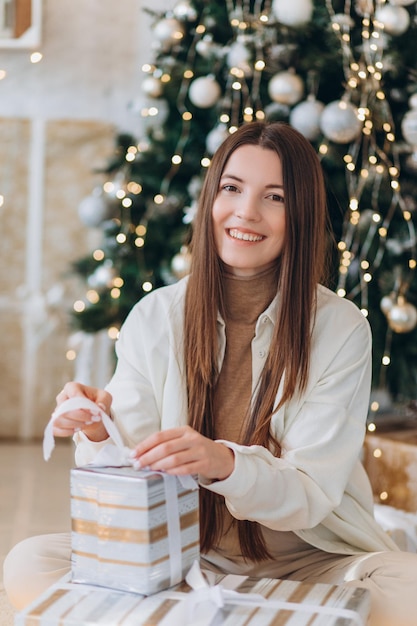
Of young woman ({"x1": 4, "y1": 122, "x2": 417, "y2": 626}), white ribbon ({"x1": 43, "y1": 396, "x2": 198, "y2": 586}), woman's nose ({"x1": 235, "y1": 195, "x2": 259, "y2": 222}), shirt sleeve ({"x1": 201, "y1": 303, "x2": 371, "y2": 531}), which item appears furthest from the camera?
woman's nose ({"x1": 235, "y1": 195, "x2": 259, "y2": 222})

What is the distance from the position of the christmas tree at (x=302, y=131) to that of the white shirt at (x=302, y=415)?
1140 mm

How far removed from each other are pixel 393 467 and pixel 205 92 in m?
1.25

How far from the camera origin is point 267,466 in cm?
143

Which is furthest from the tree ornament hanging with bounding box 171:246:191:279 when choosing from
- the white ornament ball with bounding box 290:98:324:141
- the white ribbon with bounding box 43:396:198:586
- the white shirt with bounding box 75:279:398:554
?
the white ribbon with bounding box 43:396:198:586

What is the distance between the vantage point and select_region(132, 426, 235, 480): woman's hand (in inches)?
51.4

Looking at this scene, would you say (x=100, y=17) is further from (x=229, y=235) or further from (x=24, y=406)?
(x=229, y=235)

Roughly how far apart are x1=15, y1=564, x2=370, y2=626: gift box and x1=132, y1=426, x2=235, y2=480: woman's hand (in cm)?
16

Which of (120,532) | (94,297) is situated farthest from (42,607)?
(94,297)

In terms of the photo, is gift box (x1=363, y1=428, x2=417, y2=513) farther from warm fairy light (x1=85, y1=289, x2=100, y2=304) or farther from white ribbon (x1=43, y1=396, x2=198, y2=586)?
white ribbon (x1=43, y1=396, x2=198, y2=586)

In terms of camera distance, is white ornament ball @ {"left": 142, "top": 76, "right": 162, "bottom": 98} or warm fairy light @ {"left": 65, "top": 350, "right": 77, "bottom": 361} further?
warm fairy light @ {"left": 65, "top": 350, "right": 77, "bottom": 361}

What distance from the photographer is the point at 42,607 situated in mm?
1227

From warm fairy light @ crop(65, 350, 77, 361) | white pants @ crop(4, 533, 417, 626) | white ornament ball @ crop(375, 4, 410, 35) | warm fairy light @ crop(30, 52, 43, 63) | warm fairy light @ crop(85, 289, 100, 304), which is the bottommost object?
white pants @ crop(4, 533, 417, 626)

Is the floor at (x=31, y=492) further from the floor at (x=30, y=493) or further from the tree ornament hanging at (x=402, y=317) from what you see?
the tree ornament hanging at (x=402, y=317)

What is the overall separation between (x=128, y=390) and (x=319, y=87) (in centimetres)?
158
